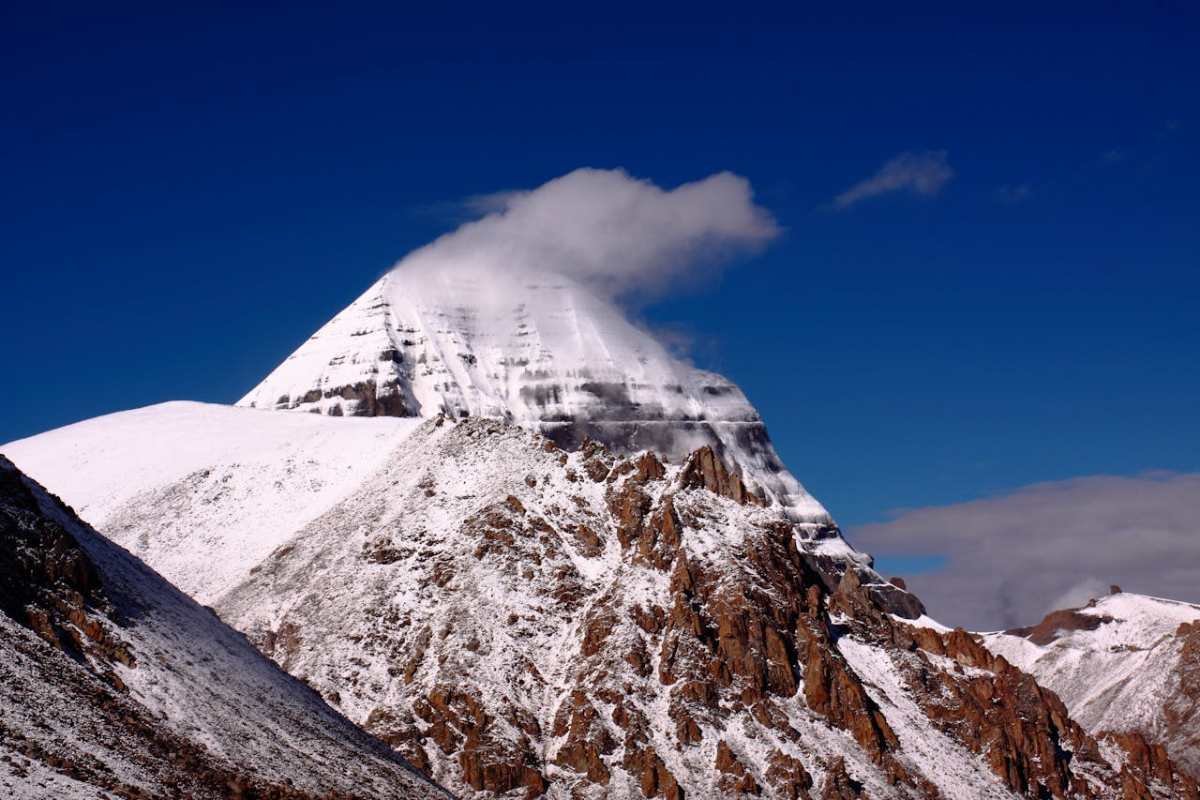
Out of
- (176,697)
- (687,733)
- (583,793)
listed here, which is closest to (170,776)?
(176,697)

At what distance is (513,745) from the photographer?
18888 cm

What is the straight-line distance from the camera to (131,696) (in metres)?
137

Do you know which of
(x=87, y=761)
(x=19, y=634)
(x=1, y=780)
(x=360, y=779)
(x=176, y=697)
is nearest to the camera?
(x=1, y=780)

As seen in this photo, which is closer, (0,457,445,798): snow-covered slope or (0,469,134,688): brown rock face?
(0,457,445,798): snow-covered slope

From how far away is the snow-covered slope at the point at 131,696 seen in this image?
120000 mm

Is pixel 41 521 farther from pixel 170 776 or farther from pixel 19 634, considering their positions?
pixel 170 776

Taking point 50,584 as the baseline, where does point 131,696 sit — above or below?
below

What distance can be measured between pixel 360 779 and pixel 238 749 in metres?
15.5

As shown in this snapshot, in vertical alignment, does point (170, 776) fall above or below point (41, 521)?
below

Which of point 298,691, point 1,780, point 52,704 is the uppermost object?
point 298,691

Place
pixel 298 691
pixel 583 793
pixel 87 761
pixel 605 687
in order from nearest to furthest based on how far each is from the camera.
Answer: pixel 87 761, pixel 298 691, pixel 583 793, pixel 605 687

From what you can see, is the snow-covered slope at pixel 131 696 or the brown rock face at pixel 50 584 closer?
the snow-covered slope at pixel 131 696

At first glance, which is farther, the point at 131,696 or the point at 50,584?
the point at 50,584

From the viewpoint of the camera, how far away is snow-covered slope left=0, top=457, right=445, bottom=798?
4724 inches
